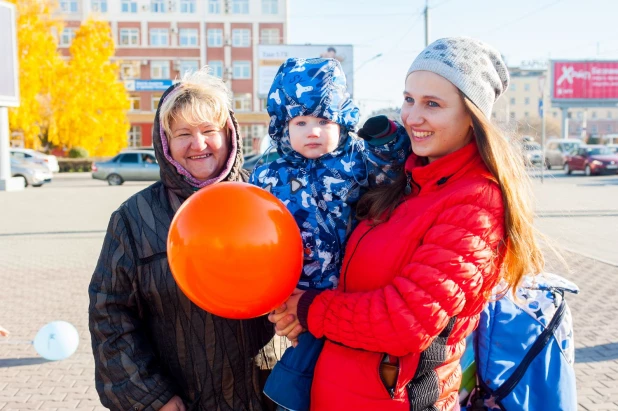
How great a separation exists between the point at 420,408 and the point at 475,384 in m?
0.85

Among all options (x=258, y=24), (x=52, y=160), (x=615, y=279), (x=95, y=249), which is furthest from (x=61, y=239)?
(x=258, y=24)

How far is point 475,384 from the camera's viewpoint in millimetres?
2549

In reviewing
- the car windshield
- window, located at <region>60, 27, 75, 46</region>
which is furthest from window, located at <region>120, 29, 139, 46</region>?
the car windshield

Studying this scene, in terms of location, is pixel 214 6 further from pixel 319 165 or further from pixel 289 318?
pixel 289 318

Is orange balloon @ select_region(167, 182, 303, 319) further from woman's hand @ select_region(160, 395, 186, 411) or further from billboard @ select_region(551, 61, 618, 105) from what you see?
billboard @ select_region(551, 61, 618, 105)

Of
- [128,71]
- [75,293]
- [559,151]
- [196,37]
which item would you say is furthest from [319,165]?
[128,71]

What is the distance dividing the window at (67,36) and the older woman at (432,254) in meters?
65.4

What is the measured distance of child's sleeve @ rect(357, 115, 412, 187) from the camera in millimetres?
2172

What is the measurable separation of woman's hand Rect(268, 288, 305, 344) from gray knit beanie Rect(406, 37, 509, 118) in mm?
897

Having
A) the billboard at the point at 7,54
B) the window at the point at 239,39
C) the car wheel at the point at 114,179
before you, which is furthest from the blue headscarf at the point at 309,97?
the window at the point at 239,39

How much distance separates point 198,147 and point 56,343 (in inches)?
160

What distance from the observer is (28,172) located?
26344 mm

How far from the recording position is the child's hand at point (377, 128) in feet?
7.10

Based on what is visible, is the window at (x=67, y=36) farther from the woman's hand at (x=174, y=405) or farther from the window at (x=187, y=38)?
the woman's hand at (x=174, y=405)
